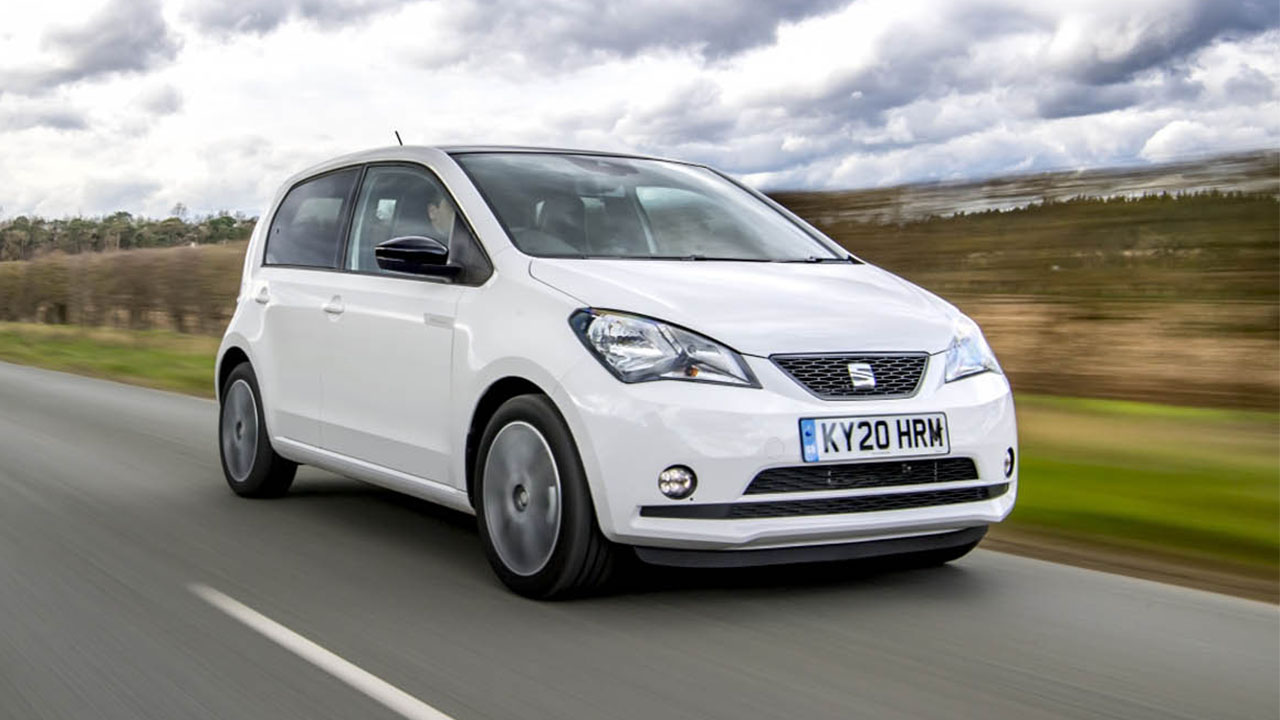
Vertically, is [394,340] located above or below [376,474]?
above

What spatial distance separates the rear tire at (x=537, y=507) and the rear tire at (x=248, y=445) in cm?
239

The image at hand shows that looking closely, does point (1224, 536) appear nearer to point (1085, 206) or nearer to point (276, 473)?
point (276, 473)

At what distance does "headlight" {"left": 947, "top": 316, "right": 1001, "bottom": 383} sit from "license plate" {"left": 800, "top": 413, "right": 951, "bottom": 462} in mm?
252

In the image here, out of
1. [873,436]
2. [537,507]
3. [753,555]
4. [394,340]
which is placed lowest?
[753,555]

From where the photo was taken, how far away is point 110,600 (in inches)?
206

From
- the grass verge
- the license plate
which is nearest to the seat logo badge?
the license plate

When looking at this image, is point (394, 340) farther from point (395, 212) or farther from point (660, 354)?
point (660, 354)

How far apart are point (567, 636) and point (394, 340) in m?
1.80

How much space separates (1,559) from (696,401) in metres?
3.11

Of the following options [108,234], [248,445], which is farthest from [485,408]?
[108,234]

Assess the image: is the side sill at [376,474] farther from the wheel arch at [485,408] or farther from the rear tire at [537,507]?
the rear tire at [537,507]

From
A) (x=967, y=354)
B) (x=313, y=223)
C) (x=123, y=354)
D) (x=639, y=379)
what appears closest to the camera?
(x=639, y=379)

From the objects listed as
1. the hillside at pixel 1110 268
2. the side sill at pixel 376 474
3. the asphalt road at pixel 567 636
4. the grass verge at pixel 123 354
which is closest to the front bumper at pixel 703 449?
the asphalt road at pixel 567 636

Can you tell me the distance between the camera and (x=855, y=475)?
4863 millimetres
